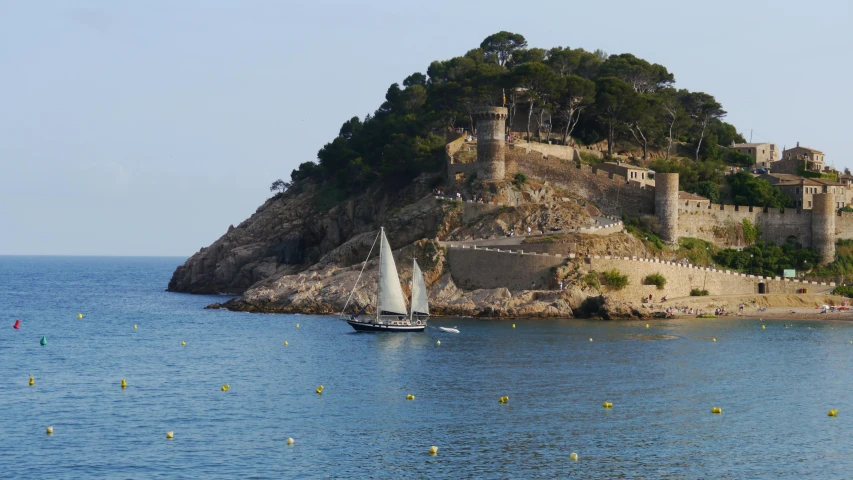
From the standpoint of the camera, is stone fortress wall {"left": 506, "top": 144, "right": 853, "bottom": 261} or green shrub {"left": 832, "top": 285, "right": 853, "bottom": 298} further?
stone fortress wall {"left": 506, "top": 144, "right": 853, "bottom": 261}

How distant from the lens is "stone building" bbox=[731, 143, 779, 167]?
88.6 metres

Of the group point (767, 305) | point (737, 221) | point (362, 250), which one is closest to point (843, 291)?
point (767, 305)

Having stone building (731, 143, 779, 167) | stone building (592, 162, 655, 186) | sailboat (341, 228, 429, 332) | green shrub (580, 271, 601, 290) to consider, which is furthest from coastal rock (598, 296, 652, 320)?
stone building (731, 143, 779, 167)

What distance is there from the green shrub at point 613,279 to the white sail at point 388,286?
12642 mm

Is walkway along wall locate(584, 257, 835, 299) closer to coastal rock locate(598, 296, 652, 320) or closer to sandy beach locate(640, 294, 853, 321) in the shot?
sandy beach locate(640, 294, 853, 321)

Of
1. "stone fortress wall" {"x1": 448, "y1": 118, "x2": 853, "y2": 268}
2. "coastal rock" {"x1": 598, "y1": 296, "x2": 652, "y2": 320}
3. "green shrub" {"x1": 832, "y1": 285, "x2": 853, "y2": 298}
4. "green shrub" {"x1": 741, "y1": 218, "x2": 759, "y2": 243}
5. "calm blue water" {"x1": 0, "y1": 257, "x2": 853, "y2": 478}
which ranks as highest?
"stone fortress wall" {"x1": 448, "y1": 118, "x2": 853, "y2": 268}

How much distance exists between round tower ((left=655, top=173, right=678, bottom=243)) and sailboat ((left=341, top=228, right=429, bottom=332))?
19.7 m

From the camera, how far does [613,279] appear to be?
62.0 metres

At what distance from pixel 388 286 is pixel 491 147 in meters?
19.0

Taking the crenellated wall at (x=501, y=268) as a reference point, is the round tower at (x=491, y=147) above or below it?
above

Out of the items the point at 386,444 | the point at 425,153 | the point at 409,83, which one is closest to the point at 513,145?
the point at 425,153

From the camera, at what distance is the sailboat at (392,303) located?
2175 inches

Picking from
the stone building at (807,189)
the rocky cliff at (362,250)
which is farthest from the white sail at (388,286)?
the stone building at (807,189)

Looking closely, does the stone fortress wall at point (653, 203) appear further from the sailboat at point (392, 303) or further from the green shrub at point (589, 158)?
the sailboat at point (392, 303)
